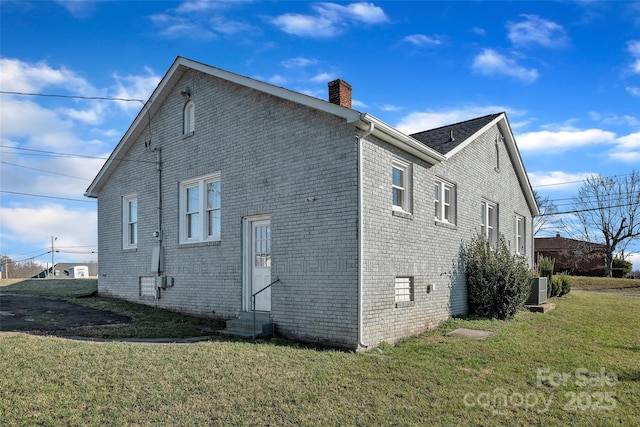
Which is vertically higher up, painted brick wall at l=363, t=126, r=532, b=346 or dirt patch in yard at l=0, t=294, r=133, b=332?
painted brick wall at l=363, t=126, r=532, b=346

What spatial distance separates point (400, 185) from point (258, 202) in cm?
345

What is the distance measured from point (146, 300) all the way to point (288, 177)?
7.38m

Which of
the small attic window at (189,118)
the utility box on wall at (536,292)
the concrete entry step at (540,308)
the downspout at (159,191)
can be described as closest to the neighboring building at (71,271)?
the downspout at (159,191)

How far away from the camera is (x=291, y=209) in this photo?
33.5 feet

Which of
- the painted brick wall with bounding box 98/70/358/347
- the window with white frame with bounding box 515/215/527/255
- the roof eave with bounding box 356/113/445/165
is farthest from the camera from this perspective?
the window with white frame with bounding box 515/215/527/255

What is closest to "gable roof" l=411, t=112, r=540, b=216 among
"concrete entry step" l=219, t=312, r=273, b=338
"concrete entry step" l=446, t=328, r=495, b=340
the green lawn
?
"concrete entry step" l=446, t=328, r=495, b=340

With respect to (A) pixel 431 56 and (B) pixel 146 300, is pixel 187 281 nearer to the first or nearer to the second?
(B) pixel 146 300

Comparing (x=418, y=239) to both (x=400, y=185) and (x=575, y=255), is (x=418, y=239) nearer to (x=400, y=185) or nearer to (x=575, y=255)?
(x=400, y=185)

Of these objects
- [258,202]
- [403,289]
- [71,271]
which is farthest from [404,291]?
[71,271]

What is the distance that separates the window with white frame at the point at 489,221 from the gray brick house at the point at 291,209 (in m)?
0.06

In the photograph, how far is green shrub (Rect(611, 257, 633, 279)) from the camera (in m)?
43.6

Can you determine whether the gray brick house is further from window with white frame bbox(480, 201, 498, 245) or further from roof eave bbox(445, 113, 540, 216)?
roof eave bbox(445, 113, 540, 216)

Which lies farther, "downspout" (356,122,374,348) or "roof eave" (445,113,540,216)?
"roof eave" (445,113,540,216)

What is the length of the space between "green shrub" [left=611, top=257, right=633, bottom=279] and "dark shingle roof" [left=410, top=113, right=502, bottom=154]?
3531 cm
